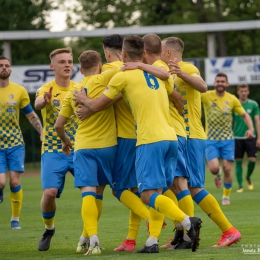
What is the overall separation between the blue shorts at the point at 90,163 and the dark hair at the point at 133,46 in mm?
1044

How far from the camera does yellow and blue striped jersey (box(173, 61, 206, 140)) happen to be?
872cm

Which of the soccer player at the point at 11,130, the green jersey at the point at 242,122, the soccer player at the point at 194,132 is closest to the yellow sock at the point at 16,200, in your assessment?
the soccer player at the point at 11,130

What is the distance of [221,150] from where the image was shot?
1512cm

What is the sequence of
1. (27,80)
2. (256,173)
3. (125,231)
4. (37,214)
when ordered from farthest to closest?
1. (27,80)
2. (256,173)
3. (37,214)
4. (125,231)

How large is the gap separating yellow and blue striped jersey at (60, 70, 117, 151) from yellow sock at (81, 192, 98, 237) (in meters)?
0.52

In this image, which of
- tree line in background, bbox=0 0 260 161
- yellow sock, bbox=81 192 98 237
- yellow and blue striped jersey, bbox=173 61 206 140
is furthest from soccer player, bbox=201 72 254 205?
tree line in background, bbox=0 0 260 161

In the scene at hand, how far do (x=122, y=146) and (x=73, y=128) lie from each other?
1307mm

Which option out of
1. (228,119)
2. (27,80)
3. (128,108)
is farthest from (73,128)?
(27,80)

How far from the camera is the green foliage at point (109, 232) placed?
25.8 feet

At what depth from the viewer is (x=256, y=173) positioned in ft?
83.1

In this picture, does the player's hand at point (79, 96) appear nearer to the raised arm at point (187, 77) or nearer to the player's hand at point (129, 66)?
the player's hand at point (129, 66)

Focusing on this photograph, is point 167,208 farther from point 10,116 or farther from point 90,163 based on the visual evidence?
point 10,116

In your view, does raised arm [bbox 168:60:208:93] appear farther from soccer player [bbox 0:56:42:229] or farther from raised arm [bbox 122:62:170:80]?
soccer player [bbox 0:56:42:229]

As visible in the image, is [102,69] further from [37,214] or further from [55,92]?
[37,214]
